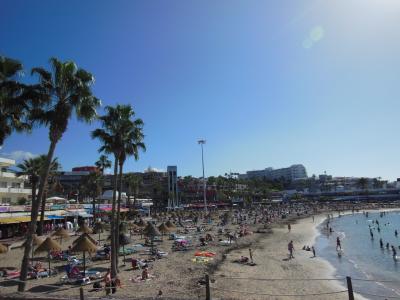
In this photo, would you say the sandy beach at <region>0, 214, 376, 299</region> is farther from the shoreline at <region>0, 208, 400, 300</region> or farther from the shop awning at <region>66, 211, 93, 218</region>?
the shop awning at <region>66, 211, 93, 218</region>

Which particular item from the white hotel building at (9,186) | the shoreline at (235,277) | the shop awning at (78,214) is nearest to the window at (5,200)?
the white hotel building at (9,186)

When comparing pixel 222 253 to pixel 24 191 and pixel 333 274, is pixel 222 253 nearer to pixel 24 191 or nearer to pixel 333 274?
pixel 333 274

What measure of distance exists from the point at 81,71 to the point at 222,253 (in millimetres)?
24809

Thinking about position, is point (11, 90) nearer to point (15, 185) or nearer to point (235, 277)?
point (235, 277)

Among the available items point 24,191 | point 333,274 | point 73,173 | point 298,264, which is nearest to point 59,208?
point 24,191

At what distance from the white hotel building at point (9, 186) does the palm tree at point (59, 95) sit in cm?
3869

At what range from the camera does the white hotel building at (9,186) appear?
4878cm

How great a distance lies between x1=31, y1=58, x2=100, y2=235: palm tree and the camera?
1458cm

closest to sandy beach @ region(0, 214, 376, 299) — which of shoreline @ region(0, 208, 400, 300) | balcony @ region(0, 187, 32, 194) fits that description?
shoreline @ region(0, 208, 400, 300)

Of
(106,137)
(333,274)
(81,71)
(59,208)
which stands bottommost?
(333,274)

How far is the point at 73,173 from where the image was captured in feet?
486

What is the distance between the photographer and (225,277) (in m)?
19.6

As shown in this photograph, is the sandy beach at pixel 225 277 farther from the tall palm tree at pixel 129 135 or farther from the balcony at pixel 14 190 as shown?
the balcony at pixel 14 190

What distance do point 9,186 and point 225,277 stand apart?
4226 cm
